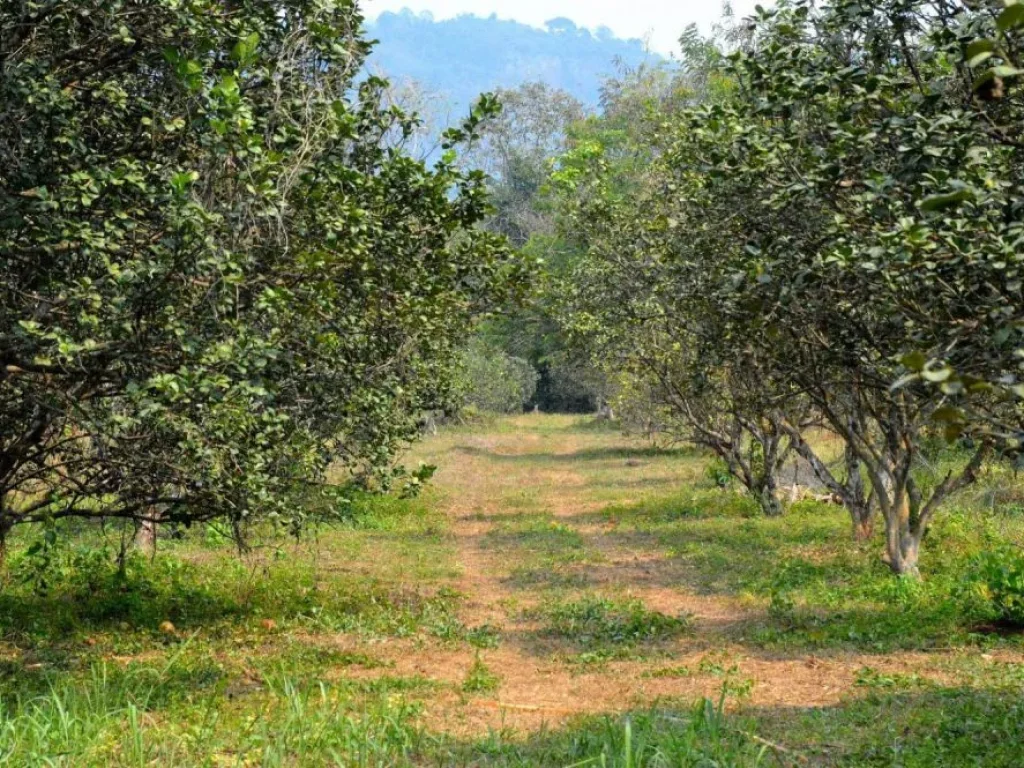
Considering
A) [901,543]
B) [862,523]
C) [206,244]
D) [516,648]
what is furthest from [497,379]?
[206,244]

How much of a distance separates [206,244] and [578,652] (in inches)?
276

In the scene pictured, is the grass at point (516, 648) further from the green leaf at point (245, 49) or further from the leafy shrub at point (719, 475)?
the leafy shrub at point (719, 475)

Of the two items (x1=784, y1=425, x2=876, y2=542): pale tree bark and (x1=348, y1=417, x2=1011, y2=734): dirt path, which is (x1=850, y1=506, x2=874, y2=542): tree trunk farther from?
(x1=348, y1=417, x2=1011, y2=734): dirt path

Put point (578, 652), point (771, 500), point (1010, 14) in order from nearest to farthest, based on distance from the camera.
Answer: point (1010, 14), point (578, 652), point (771, 500)

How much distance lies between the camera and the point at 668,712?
9.91 meters

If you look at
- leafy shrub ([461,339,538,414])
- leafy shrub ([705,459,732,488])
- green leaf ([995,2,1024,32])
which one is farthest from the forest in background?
leafy shrub ([461,339,538,414])

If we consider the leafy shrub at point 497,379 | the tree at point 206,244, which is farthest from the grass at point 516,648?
the leafy shrub at point 497,379

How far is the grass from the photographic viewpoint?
335 inches

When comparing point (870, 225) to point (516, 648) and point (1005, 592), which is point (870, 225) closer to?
point (1005, 592)

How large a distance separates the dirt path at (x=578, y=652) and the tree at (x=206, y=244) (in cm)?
264

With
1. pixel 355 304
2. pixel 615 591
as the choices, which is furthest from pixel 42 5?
pixel 615 591

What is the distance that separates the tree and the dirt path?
264cm

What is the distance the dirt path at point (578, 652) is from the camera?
36.1 feet

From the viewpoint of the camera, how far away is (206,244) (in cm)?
851
